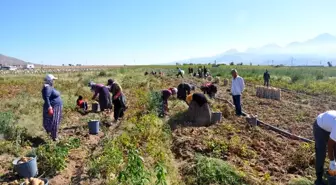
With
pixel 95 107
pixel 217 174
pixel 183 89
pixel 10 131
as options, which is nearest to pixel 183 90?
pixel 183 89

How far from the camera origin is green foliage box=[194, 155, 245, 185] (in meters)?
4.23

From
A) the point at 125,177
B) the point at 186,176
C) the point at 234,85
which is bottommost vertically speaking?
the point at 186,176

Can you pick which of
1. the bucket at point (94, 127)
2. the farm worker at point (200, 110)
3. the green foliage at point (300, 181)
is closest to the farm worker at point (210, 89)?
the farm worker at point (200, 110)

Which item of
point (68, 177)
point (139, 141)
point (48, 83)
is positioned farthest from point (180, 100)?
point (68, 177)

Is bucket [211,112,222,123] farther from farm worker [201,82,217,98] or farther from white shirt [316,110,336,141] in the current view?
white shirt [316,110,336,141]

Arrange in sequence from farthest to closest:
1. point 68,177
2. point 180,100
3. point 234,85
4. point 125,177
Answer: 1. point 180,100
2. point 234,85
3. point 68,177
4. point 125,177

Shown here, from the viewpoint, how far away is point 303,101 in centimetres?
1294

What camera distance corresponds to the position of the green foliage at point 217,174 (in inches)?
167

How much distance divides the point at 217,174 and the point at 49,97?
3.49 metres

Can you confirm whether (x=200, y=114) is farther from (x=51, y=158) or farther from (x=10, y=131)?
(x=10, y=131)

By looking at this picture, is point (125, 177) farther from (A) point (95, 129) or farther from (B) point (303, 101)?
(B) point (303, 101)

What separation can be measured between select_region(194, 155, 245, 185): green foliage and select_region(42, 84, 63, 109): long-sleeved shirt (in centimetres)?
304

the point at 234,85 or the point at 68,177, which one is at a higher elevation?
the point at 234,85

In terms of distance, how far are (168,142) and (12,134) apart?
3.24m
